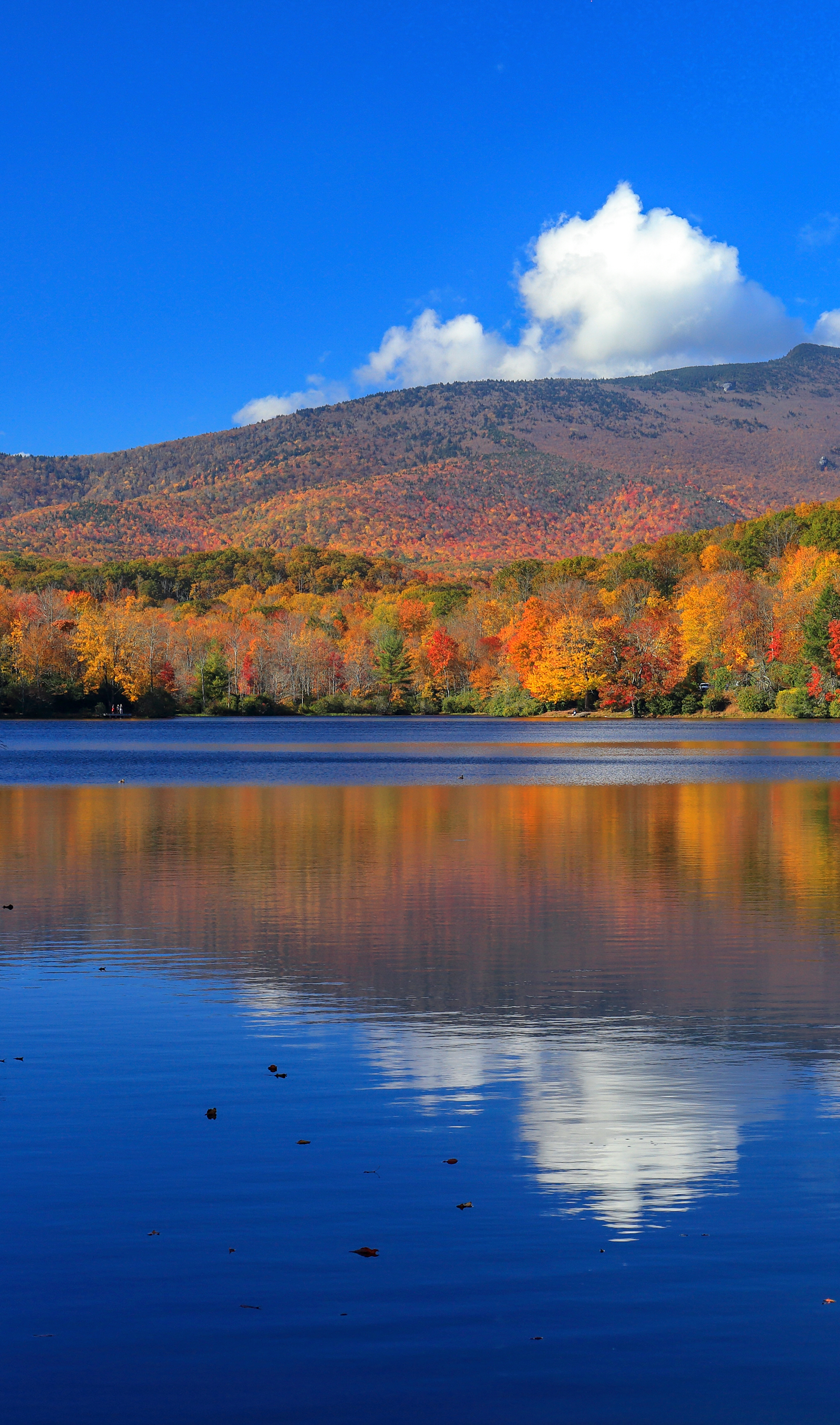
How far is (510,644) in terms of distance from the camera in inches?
5778

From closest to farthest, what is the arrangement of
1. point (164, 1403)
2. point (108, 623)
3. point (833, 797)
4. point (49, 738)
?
1. point (164, 1403)
2. point (833, 797)
3. point (49, 738)
4. point (108, 623)

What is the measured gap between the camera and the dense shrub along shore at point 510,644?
126062mm

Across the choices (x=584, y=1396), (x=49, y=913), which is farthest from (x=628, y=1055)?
(x=49, y=913)

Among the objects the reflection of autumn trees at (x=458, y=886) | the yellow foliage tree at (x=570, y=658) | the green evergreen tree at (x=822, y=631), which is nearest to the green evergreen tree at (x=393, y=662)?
the yellow foliage tree at (x=570, y=658)

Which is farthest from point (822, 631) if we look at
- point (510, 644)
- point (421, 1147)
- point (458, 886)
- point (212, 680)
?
point (421, 1147)

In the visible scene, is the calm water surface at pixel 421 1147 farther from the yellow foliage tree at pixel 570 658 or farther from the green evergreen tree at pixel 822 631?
the yellow foliage tree at pixel 570 658

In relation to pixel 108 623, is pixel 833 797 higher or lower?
lower

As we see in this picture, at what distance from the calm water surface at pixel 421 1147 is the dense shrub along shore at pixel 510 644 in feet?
317

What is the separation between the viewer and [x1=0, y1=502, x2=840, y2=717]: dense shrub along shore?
12606cm

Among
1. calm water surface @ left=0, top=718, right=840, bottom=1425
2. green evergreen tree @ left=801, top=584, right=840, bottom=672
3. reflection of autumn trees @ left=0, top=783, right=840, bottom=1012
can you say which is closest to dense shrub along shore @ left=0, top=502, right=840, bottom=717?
green evergreen tree @ left=801, top=584, right=840, bottom=672

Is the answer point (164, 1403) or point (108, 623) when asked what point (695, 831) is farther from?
point (108, 623)

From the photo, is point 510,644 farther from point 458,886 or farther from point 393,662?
point 458,886

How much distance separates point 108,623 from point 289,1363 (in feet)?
438

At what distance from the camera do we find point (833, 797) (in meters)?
39.0
